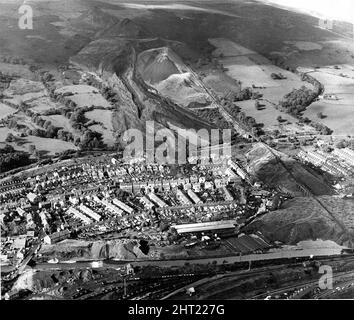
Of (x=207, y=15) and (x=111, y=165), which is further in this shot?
(x=207, y=15)

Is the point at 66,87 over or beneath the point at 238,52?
beneath

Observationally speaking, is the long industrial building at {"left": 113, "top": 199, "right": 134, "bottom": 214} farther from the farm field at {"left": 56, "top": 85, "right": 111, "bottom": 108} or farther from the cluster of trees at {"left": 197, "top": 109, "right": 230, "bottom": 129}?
the farm field at {"left": 56, "top": 85, "right": 111, "bottom": 108}

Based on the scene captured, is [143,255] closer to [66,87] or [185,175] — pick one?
[185,175]

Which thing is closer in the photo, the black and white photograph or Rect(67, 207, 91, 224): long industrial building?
the black and white photograph

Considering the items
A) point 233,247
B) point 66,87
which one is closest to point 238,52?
point 66,87

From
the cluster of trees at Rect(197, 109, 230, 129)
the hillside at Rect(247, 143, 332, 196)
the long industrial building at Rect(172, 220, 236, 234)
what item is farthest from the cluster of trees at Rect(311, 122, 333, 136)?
the long industrial building at Rect(172, 220, 236, 234)

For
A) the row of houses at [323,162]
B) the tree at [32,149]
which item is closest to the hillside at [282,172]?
A: the row of houses at [323,162]
